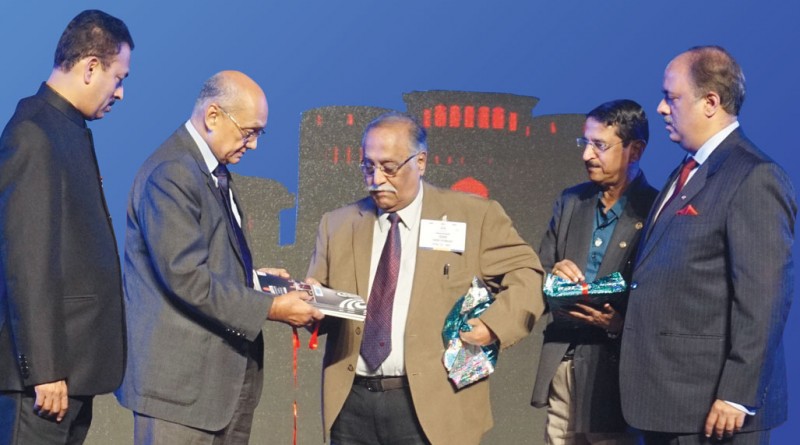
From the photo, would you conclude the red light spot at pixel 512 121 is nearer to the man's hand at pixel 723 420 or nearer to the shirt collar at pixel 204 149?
the shirt collar at pixel 204 149

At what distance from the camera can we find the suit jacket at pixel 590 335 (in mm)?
2910

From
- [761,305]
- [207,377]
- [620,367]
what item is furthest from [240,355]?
[761,305]

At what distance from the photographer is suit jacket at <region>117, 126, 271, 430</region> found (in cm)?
252

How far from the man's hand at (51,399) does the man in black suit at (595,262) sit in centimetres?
144

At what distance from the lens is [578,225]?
309 cm

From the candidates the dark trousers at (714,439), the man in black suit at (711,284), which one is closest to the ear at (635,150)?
the man in black suit at (711,284)

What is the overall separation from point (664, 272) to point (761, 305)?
0.27 meters

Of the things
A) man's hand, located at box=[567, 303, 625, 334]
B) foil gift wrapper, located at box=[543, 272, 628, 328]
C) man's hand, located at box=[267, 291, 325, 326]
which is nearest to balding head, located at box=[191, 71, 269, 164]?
man's hand, located at box=[267, 291, 325, 326]

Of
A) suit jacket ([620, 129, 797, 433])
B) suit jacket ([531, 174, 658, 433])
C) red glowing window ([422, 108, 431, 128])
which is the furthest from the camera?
red glowing window ([422, 108, 431, 128])

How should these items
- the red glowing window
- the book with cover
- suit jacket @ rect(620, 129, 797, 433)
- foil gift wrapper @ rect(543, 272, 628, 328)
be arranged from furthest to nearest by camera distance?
1. the red glowing window
2. foil gift wrapper @ rect(543, 272, 628, 328)
3. the book with cover
4. suit jacket @ rect(620, 129, 797, 433)

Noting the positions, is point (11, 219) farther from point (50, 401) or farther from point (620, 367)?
point (620, 367)

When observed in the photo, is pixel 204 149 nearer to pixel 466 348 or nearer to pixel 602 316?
pixel 466 348

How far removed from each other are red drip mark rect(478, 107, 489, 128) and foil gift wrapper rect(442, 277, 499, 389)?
196cm

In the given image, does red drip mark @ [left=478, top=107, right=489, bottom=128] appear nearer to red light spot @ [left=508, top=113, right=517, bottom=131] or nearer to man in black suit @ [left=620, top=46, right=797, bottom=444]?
red light spot @ [left=508, top=113, right=517, bottom=131]
